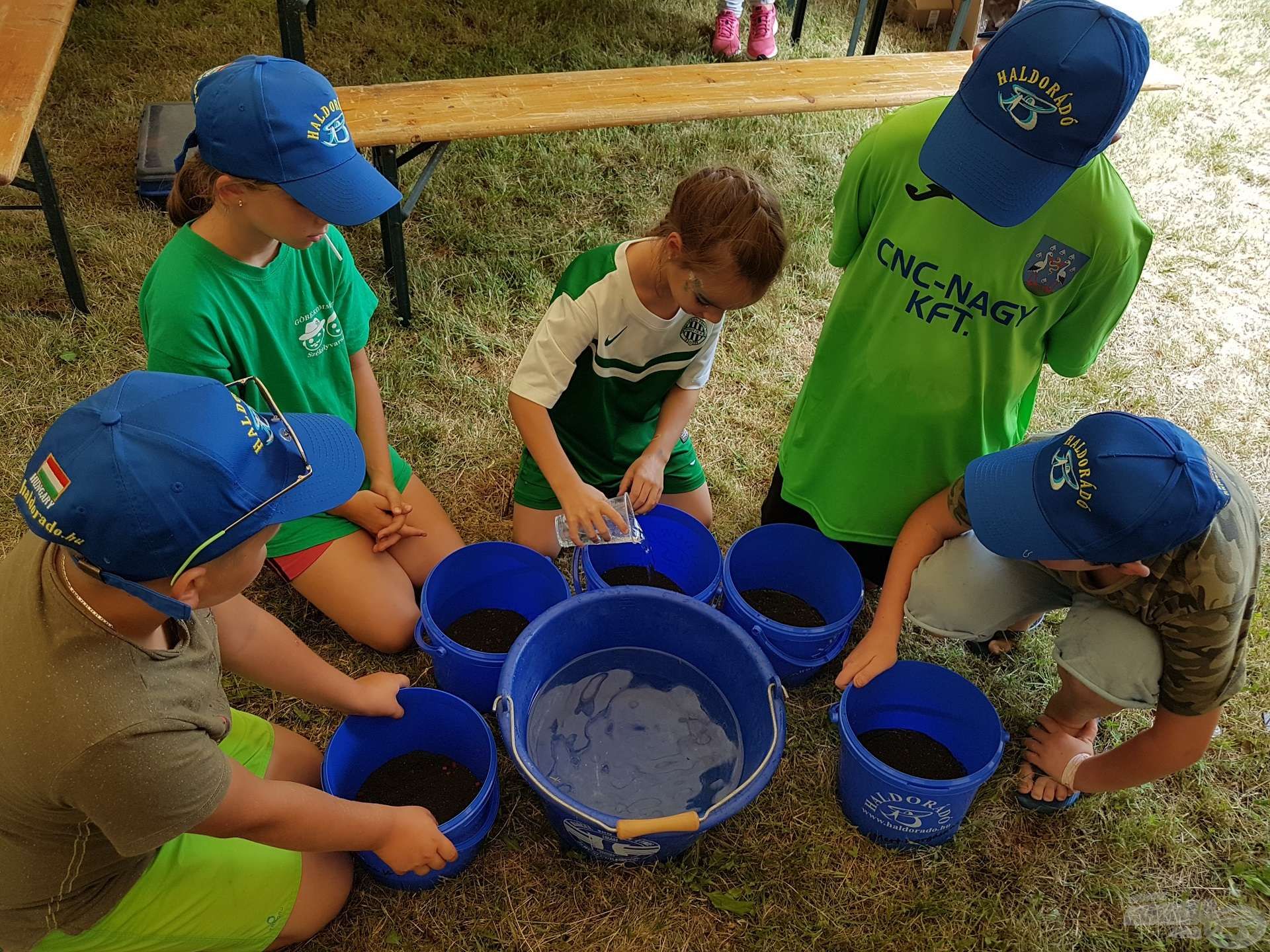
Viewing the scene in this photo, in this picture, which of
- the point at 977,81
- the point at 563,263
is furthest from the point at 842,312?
the point at 563,263

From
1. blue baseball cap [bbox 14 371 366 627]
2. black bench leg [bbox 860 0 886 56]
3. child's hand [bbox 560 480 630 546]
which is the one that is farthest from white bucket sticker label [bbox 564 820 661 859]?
black bench leg [bbox 860 0 886 56]

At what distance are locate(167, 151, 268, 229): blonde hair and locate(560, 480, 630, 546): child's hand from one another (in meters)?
0.92

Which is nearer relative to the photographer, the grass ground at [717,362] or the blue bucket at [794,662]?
the grass ground at [717,362]

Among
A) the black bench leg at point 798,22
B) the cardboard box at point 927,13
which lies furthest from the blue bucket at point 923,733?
the cardboard box at point 927,13

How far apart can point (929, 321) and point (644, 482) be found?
0.71m

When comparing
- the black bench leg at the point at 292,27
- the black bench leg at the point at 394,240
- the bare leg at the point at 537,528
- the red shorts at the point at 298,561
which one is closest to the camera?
the red shorts at the point at 298,561

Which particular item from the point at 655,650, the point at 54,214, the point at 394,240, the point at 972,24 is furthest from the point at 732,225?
the point at 972,24

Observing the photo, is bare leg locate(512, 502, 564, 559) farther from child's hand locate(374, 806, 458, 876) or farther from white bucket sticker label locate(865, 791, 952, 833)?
white bucket sticker label locate(865, 791, 952, 833)

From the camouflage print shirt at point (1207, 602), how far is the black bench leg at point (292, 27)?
2878 millimetres

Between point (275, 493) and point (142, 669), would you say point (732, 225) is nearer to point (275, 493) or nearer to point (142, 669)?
point (275, 493)

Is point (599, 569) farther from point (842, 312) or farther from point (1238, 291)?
point (1238, 291)

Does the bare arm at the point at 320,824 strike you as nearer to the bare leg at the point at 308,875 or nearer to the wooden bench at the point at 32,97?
the bare leg at the point at 308,875

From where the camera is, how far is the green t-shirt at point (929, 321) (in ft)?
5.58

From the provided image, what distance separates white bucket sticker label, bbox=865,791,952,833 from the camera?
173cm
